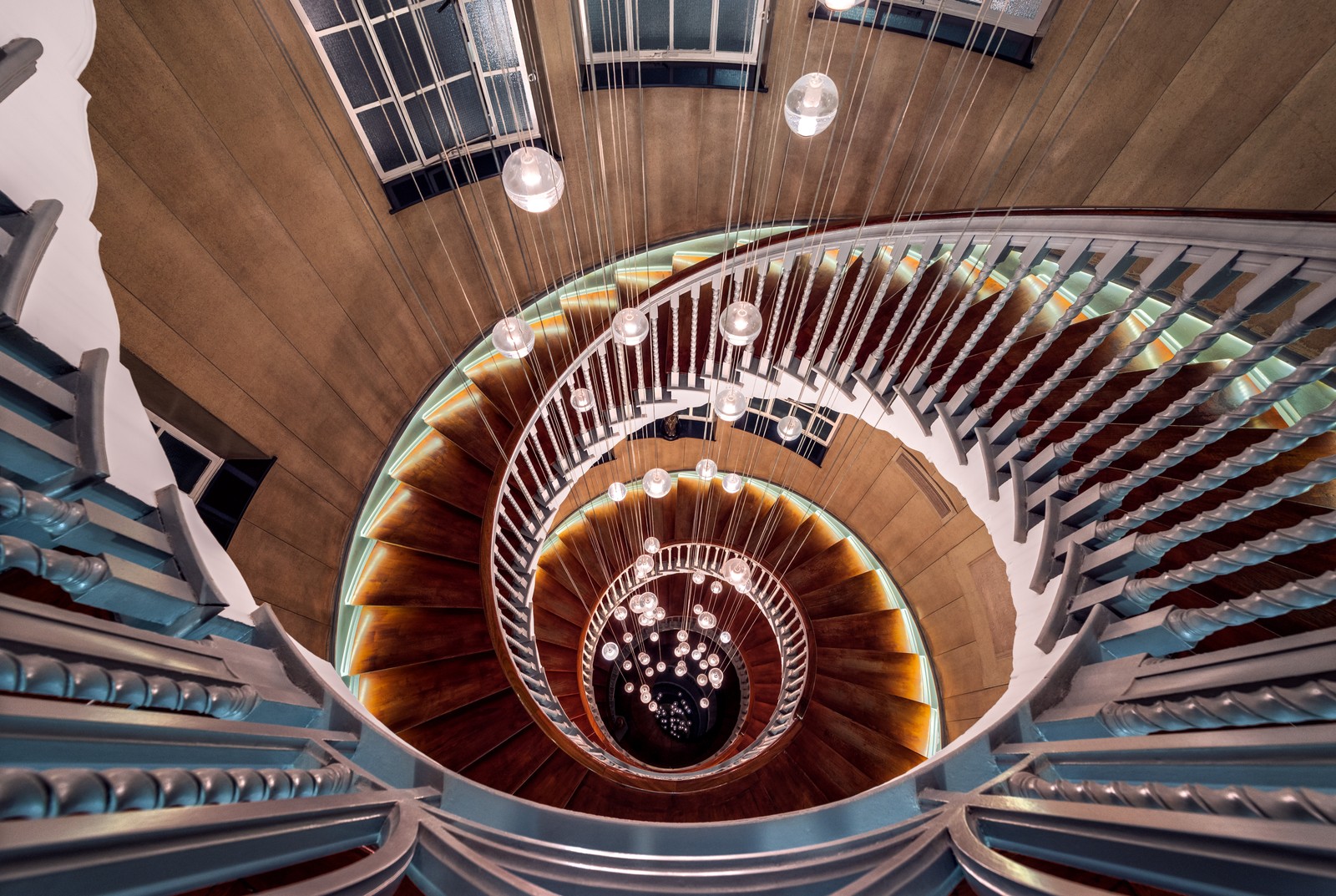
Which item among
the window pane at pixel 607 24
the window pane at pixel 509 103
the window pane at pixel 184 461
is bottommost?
the window pane at pixel 184 461

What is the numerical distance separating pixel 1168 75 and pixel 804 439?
4282 millimetres

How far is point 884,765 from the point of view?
513 cm

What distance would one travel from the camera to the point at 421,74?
408 centimetres

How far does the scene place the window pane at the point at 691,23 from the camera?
14.9 feet

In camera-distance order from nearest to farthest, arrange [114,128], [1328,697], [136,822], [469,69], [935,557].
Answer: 1. [136,822]
2. [1328,697]
3. [114,128]
4. [469,69]
5. [935,557]

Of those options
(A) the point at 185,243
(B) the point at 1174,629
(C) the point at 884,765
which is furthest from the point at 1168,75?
(A) the point at 185,243

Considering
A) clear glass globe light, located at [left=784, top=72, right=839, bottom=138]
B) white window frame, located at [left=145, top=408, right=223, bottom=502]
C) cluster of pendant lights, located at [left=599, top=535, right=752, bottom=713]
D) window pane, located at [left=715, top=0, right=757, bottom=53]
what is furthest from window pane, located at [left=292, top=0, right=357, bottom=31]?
cluster of pendant lights, located at [left=599, top=535, right=752, bottom=713]

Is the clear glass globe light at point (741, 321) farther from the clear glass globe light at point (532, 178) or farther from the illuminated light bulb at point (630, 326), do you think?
the clear glass globe light at point (532, 178)

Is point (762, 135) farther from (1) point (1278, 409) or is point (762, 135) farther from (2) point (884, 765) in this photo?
(2) point (884, 765)

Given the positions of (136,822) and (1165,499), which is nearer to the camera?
(136,822)

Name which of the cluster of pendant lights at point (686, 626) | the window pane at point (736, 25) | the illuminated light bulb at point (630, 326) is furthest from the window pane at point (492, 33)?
the cluster of pendant lights at point (686, 626)

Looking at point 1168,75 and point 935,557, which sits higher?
point 1168,75

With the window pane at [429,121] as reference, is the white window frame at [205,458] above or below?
below

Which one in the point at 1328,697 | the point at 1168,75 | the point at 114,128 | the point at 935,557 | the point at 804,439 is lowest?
the point at 1328,697
